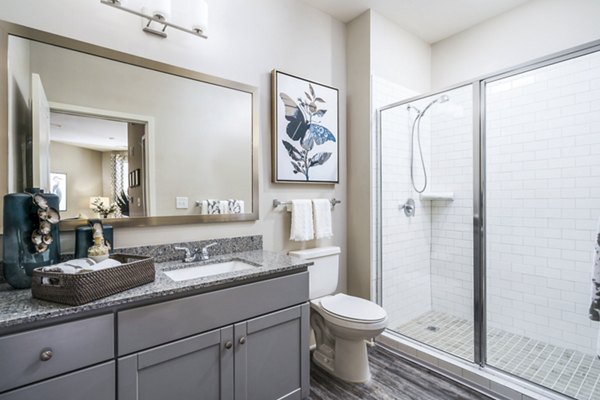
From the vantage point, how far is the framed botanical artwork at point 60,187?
1435mm

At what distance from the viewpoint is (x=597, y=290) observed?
156 cm

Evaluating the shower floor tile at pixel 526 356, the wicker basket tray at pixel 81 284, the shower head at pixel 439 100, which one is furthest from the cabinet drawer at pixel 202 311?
the shower head at pixel 439 100

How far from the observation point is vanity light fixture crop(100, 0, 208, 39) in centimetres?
151

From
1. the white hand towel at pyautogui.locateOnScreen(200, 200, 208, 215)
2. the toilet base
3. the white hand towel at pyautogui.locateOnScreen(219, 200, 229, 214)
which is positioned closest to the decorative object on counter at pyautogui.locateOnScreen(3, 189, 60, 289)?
the white hand towel at pyautogui.locateOnScreen(200, 200, 208, 215)

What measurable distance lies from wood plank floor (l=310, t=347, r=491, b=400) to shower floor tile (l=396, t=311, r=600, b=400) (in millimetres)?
284

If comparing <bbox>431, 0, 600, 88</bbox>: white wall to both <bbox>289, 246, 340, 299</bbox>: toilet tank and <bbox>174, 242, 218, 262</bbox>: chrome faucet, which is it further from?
<bbox>174, 242, 218, 262</bbox>: chrome faucet

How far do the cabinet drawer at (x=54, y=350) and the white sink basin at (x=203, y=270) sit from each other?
473mm

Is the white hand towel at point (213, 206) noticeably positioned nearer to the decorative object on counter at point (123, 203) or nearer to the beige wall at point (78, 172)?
the decorative object on counter at point (123, 203)

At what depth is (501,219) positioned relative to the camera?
232cm

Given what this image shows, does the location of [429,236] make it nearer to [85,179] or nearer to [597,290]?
[597,290]

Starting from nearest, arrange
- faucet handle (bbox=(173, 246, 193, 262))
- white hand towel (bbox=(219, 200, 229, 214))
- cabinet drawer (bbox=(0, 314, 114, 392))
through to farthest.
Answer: cabinet drawer (bbox=(0, 314, 114, 392)), faucet handle (bbox=(173, 246, 193, 262)), white hand towel (bbox=(219, 200, 229, 214))

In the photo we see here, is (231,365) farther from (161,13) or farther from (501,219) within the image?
(501,219)

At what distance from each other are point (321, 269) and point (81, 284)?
1.53m

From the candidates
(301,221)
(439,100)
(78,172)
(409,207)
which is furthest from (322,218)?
(78,172)
